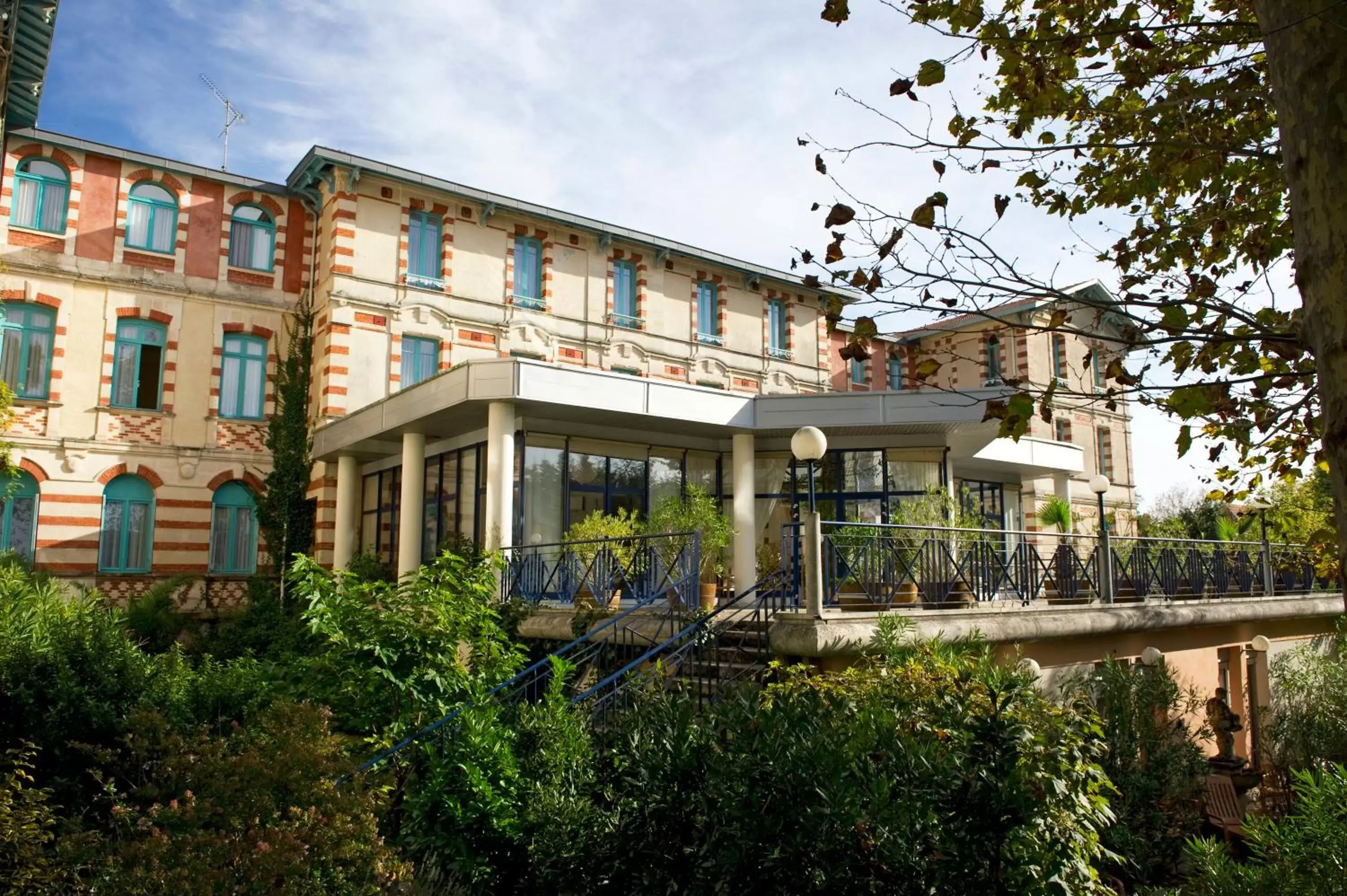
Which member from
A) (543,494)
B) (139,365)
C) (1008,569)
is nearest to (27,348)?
(139,365)

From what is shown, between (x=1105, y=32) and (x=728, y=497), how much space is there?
582 inches

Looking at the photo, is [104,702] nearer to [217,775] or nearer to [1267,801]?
[217,775]

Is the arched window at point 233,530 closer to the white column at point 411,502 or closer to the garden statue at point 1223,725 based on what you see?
the white column at point 411,502

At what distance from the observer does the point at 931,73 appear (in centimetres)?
553

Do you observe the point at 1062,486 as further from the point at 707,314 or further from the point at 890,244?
the point at 890,244

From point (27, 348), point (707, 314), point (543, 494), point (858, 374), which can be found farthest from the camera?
point (858, 374)

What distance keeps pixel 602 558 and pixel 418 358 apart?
9.85 m

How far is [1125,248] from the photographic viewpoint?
6.56m

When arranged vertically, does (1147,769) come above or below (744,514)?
below

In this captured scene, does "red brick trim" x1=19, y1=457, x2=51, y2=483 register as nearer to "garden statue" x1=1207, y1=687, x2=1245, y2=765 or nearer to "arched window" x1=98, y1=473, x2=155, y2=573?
"arched window" x1=98, y1=473, x2=155, y2=573

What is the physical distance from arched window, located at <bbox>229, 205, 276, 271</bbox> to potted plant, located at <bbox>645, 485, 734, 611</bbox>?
12.0 m

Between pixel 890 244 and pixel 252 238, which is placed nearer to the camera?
pixel 890 244

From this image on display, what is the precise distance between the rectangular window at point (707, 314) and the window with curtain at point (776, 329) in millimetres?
1780

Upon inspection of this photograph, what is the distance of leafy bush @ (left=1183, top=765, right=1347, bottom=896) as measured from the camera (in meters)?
4.48
